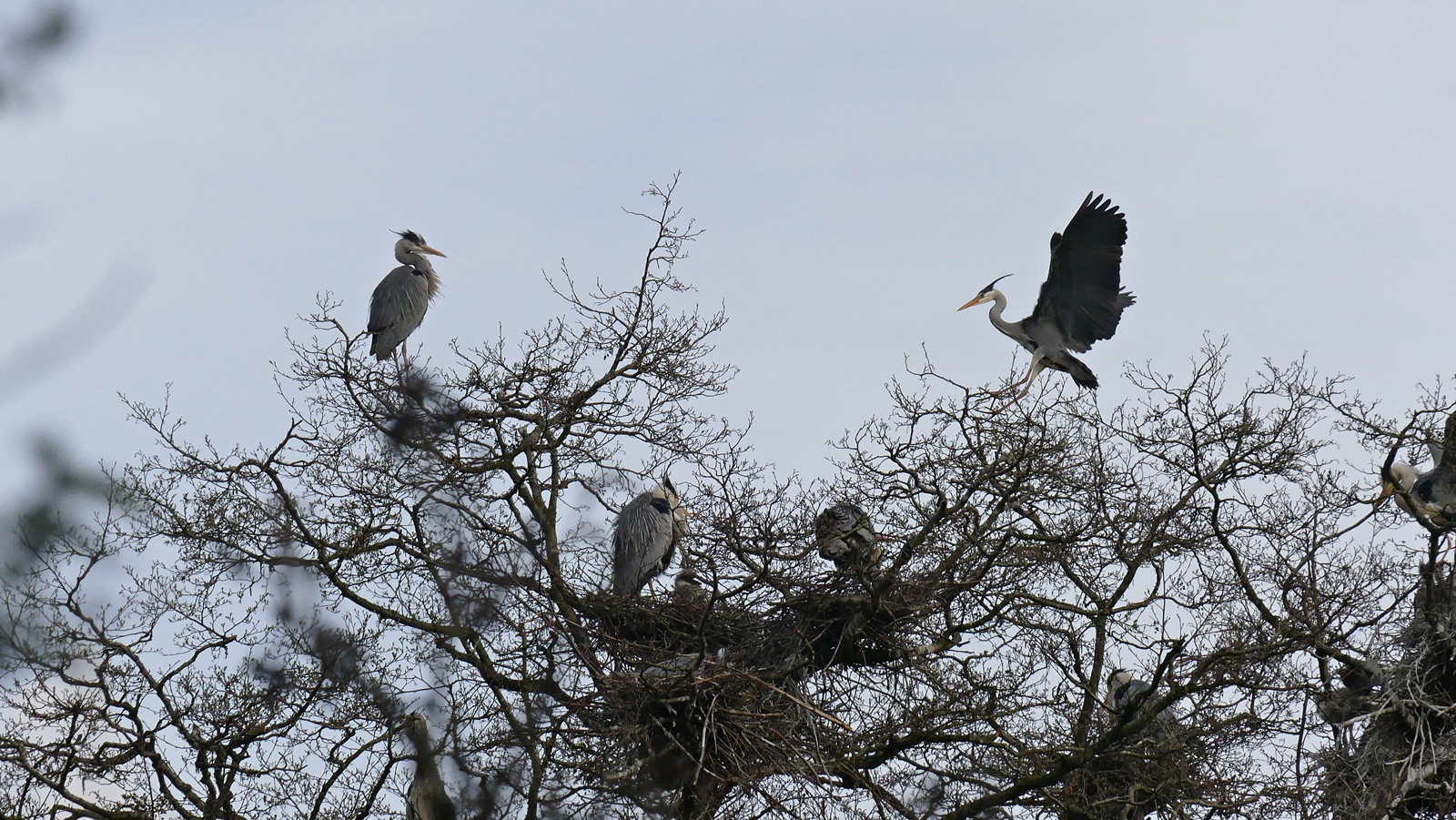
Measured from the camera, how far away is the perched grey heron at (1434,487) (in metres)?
7.37

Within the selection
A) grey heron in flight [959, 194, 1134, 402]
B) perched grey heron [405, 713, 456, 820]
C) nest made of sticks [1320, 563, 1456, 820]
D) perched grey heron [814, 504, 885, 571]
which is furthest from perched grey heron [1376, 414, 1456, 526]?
perched grey heron [405, 713, 456, 820]

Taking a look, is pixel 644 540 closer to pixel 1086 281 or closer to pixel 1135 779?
pixel 1135 779

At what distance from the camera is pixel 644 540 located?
8.93m

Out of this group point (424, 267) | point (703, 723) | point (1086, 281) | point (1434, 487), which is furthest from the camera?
point (424, 267)

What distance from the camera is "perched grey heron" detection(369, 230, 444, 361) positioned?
439 inches

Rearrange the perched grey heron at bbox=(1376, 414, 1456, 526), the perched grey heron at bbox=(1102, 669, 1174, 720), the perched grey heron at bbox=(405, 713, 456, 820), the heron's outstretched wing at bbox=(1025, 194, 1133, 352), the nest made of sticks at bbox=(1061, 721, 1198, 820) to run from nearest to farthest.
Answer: the perched grey heron at bbox=(405, 713, 456, 820), the nest made of sticks at bbox=(1061, 721, 1198, 820), the perched grey heron at bbox=(1102, 669, 1174, 720), the perched grey heron at bbox=(1376, 414, 1456, 526), the heron's outstretched wing at bbox=(1025, 194, 1133, 352)

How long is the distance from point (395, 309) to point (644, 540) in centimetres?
349

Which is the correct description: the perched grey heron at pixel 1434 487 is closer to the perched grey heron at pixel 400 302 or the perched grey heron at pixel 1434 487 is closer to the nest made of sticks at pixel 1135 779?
the nest made of sticks at pixel 1135 779

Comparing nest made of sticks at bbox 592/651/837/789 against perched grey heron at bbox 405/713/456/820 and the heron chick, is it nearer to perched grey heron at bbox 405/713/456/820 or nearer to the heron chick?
the heron chick

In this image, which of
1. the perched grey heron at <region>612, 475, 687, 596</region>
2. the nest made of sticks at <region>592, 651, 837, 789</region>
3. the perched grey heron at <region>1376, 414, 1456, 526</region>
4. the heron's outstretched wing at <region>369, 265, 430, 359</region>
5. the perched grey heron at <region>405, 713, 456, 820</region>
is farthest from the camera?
the heron's outstretched wing at <region>369, 265, 430, 359</region>

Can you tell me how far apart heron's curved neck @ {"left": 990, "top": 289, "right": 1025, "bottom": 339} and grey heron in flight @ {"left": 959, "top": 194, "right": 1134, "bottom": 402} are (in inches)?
0.5

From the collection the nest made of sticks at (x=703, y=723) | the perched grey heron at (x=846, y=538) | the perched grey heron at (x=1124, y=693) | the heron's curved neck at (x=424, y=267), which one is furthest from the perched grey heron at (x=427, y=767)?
the heron's curved neck at (x=424, y=267)

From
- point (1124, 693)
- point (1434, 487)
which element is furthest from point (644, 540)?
point (1434, 487)

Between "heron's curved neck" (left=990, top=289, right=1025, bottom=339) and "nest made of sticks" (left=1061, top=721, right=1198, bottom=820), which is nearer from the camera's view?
"nest made of sticks" (left=1061, top=721, right=1198, bottom=820)
